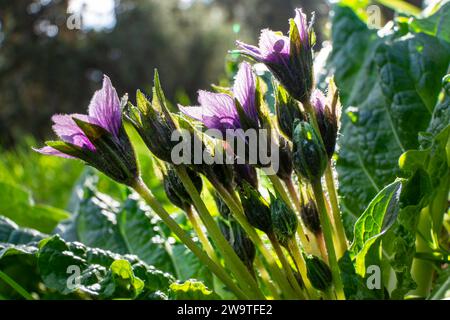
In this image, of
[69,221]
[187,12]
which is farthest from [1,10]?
[69,221]

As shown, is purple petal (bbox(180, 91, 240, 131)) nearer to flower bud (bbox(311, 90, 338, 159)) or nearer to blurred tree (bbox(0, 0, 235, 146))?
flower bud (bbox(311, 90, 338, 159))

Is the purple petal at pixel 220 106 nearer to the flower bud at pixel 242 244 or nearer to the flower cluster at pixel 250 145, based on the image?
the flower cluster at pixel 250 145

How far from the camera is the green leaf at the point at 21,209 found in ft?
4.27

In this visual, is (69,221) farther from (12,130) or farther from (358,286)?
(12,130)

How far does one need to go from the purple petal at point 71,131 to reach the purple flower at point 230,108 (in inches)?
4.7

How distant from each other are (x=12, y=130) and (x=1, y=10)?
9.93 ft

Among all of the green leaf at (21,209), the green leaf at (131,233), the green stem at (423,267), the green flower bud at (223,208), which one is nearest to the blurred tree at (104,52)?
the green leaf at (21,209)

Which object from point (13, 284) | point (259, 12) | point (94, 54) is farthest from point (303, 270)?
point (94, 54)

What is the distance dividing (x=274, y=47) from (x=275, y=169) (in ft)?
0.47

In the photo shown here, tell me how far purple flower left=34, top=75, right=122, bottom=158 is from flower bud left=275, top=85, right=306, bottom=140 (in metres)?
0.19

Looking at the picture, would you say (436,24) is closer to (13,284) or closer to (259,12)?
(13,284)

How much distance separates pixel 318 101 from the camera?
77cm

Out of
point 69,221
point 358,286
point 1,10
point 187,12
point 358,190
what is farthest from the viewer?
point 187,12

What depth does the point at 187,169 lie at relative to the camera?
766 millimetres
